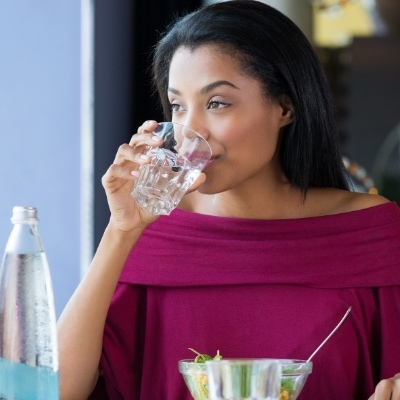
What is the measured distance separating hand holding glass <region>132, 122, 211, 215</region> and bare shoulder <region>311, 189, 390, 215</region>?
0.52 metres

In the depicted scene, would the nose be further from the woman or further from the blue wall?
the blue wall

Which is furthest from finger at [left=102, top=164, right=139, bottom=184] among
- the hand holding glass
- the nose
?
the nose

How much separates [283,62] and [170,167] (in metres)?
0.50

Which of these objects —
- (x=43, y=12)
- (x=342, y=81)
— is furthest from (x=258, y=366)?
(x=342, y=81)

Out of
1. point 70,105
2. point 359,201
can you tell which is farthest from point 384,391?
point 70,105

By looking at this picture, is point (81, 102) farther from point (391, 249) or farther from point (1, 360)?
point (1, 360)

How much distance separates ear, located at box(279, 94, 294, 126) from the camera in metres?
2.21

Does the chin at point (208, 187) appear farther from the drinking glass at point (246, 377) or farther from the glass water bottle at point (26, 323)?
the drinking glass at point (246, 377)

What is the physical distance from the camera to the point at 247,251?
222cm

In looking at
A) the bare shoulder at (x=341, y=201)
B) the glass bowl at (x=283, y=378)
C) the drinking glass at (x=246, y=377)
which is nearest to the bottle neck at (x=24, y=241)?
the drinking glass at (x=246, y=377)

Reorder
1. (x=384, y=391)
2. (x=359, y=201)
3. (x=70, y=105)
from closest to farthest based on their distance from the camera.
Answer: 1. (x=384, y=391)
2. (x=359, y=201)
3. (x=70, y=105)

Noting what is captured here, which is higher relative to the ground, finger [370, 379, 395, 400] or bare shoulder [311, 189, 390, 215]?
bare shoulder [311, 189, 390, 215]

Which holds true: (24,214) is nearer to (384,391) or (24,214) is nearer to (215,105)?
(384,391)

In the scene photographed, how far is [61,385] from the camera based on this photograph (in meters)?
1.95
